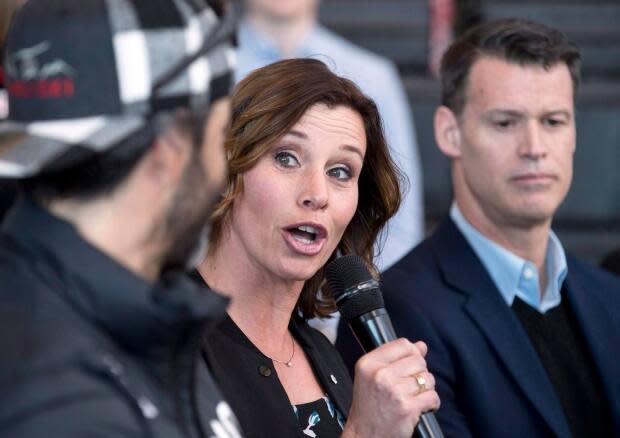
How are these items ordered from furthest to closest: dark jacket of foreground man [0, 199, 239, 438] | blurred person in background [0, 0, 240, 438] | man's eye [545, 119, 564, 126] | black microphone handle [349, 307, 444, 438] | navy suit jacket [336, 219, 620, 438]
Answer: man's eye [545, 119, 564, 126], navy suit jacket [336, 219, 620, 438], black microphone handle [349, 307, 444, 438], blurred person in background [0, 0, 240, 438], dark jacket of foreground man [0, 199, 239, 438]

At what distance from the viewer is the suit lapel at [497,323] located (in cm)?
269

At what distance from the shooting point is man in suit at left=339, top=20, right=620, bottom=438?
2.69m

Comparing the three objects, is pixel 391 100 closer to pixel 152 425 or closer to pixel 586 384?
pixel 586 384

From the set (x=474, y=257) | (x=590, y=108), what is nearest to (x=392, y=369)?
(x=474, y=257)

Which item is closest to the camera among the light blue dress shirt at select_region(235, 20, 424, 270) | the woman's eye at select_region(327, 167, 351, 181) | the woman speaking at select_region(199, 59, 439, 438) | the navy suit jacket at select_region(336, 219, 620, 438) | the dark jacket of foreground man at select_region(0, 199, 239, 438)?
the dark jacket of foreground man at select_region(0, 199, 239, 438)

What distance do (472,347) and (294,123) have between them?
813mm

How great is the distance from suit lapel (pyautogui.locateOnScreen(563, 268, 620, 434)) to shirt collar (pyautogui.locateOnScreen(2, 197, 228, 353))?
1.82m

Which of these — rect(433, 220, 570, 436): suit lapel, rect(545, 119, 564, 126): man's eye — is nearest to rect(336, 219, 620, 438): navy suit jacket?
rect(433, 220, 570, 436): suit lapel

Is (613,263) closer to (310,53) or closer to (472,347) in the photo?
(472,347)

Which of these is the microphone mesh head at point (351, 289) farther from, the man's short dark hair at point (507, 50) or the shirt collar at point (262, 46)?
the shirt collar at point (262, 46)

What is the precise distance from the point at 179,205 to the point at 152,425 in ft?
0.80

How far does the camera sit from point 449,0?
5215mm

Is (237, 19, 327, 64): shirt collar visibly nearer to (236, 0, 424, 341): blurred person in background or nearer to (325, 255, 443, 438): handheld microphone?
(236, 0, 424, 341): blurred person in background

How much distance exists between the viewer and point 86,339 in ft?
3.93
